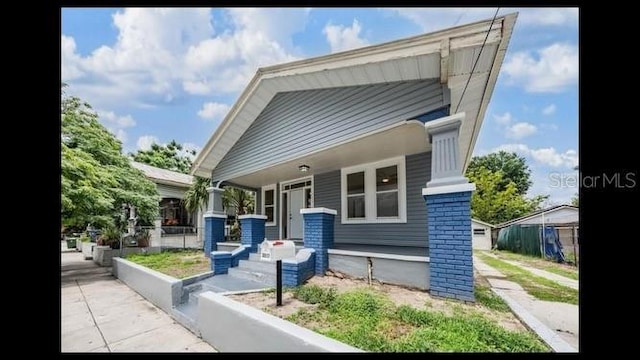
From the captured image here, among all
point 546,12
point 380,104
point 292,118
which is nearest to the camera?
point 546,12

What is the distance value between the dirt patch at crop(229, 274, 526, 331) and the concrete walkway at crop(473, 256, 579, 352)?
0.61 ft

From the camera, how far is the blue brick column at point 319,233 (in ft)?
19.7

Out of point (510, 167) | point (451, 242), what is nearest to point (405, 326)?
point (451, 242)

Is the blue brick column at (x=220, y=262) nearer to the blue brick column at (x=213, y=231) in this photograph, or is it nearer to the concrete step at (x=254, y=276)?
the concrete step at (x=254, y=276)

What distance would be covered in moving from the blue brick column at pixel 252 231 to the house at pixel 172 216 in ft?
26.8

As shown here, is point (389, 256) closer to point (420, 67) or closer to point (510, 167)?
point (420, 67)

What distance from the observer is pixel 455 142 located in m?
4.49

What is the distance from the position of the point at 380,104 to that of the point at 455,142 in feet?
5.60

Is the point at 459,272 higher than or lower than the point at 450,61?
lower

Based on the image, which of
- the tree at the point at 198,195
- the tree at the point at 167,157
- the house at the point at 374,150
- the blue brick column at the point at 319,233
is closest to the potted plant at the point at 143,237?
the tree at the point at 198,195
